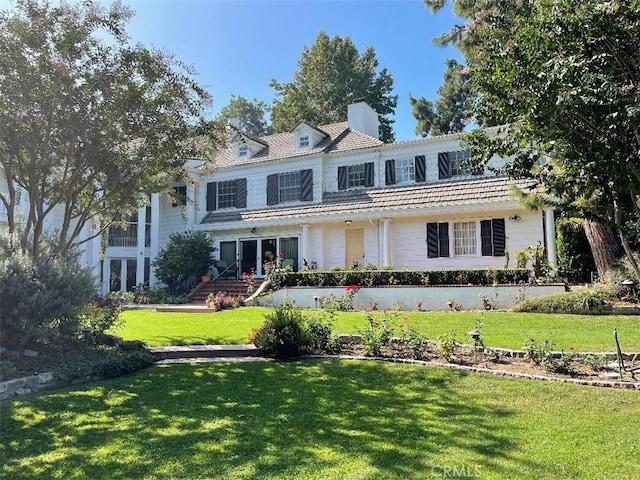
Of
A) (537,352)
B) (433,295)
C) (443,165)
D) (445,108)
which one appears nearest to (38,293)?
(537,352)

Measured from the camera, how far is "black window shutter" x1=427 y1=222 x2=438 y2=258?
1727cm

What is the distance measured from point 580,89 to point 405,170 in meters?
14.2

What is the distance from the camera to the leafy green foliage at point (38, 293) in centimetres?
700

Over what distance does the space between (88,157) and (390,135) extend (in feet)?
102

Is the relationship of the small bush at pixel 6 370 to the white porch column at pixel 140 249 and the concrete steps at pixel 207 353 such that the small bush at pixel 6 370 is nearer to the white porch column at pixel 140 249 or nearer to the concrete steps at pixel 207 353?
the concrete steps at pixel 207 353

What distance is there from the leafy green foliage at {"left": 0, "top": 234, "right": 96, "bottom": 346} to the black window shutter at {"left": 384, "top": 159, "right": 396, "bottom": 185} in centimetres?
1328

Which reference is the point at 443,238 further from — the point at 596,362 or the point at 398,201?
the point at 596,362

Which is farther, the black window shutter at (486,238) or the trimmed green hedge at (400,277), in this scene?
the black window shutter at (486,238)

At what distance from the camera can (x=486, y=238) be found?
16.5m

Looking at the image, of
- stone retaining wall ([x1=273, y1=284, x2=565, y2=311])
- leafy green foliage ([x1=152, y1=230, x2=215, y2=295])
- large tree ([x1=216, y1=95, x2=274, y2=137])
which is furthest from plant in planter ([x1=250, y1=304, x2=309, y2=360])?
large tree ([x1=216, y1=95, x2=274, y2=137])

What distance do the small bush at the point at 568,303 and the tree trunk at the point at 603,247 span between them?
2023mm

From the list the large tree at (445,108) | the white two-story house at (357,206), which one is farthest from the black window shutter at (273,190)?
the large tree at (445,108)

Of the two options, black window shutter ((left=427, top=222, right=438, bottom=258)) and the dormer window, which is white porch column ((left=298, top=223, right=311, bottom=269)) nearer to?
black window shutter ((left=427, top=222, right=438, bottom=258))

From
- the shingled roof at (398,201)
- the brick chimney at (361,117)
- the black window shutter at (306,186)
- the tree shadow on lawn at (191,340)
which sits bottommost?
the tree shadow on lawn at (191,340)
